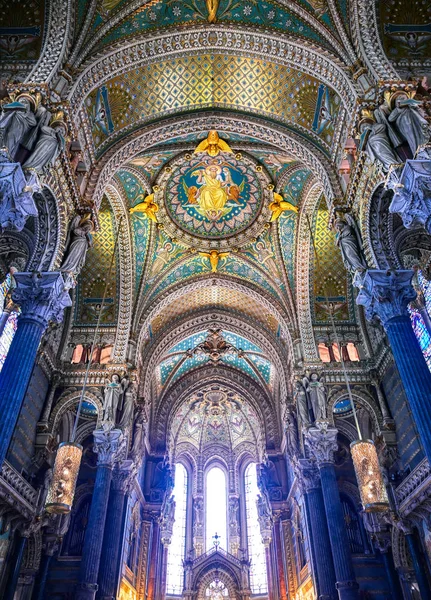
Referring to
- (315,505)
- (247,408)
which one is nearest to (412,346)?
(315,505)

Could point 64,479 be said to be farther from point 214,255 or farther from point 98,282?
point 214,255

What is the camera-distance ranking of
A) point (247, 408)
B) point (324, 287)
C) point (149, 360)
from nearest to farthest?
point (324, 287) < point (149, 360) < point (247, 408)

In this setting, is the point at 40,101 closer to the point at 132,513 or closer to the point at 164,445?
the point at 132,513

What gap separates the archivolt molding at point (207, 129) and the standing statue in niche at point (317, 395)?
21.4 ft

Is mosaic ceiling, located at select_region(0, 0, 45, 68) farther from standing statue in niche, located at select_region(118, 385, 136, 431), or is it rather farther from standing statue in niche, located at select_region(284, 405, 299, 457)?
standing statue in niche, located at select_region(284, 405, 299, 457)

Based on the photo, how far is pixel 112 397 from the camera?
14719mm

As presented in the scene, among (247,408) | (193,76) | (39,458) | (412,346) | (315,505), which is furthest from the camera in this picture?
(247,408)

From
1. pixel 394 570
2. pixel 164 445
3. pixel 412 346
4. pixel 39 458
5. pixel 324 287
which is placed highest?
pixel 324 287

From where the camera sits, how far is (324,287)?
1659cm

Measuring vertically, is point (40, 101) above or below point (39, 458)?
above

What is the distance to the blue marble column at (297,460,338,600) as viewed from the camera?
12.6 metres

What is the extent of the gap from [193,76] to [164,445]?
15495 millimetres

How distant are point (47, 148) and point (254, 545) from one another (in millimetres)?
22259

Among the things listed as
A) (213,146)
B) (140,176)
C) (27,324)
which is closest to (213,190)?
(213,146)
